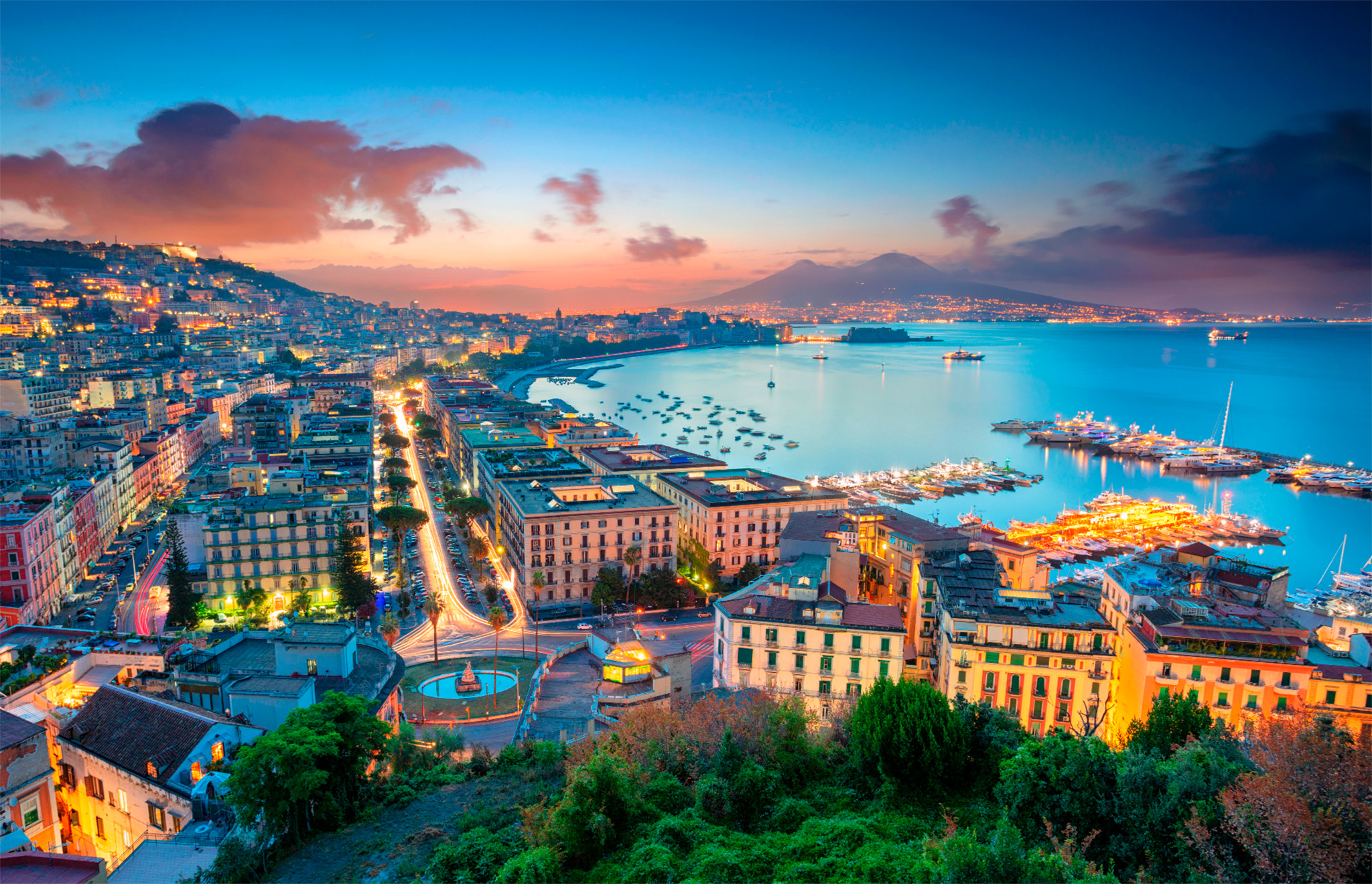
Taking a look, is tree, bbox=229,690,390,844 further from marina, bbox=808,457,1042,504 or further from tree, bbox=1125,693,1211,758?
marina, bbox=808,457,1042,504

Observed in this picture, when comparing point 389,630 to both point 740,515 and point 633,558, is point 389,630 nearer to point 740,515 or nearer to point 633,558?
point 633,558

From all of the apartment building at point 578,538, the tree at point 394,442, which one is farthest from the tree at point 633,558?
the tree at point 394,442

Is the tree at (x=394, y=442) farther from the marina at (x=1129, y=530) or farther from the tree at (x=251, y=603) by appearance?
the marina at (x=1129, y=530)

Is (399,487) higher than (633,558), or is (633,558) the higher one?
(399,487)

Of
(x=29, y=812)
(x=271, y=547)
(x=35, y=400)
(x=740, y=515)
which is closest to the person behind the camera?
(x=29, y=812)

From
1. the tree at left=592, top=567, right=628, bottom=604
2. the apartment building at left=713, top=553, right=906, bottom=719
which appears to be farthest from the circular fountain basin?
the apartment building at left=713, top=553, right=906, bottom=719

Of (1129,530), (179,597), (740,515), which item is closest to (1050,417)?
(1129,530)

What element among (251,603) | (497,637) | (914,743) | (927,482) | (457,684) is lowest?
(927,482)
